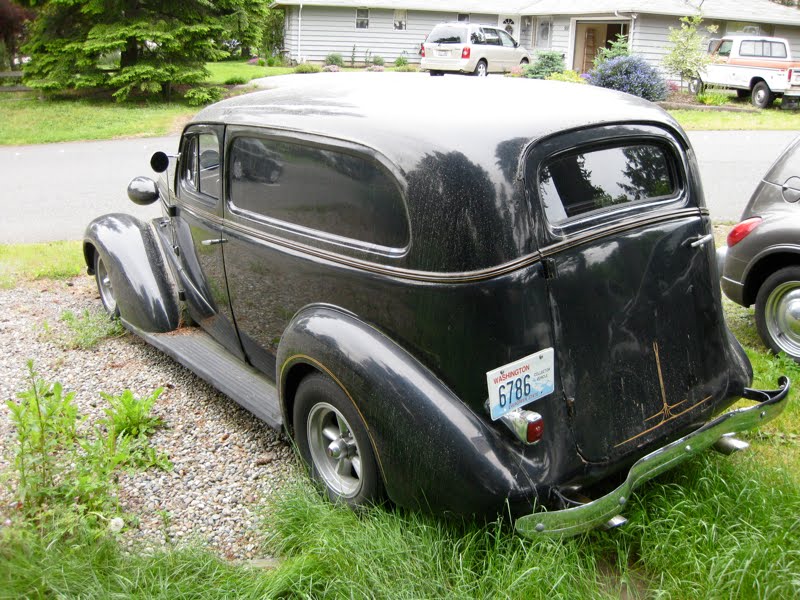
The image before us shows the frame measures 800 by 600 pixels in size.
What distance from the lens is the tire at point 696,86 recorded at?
22.9 m

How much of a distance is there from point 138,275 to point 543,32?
31.7m

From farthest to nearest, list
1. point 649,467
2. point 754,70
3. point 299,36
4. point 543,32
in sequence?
1. point 543,32
2. point 299,36
3. point 754,70
4. point 649,467

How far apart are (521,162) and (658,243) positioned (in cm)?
80

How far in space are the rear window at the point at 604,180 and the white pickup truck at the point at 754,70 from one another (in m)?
20.8

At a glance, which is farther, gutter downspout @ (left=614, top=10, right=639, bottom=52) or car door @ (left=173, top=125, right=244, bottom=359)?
gutter downspout @ (left=614, top=10, right=639, bottom=52)

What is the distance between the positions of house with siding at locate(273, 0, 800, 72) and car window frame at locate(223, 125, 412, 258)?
1058 inches

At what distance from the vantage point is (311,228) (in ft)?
11.7

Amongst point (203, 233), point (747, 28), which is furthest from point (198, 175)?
point (747, 28)

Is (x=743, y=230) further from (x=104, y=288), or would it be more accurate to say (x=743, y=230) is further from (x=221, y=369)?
(x=104, y=288)

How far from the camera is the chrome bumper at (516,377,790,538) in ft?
8.87

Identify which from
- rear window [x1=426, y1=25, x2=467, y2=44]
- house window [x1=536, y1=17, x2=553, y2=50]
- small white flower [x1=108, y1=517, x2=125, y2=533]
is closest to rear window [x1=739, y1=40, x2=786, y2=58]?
rear window [x1=426, y1=25, x2=467, y2=44]

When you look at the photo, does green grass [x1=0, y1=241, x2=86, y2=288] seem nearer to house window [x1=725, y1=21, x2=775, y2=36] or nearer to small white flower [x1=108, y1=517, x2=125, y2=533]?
small white flower [x1=108, y1=517, x2=125, y2=533]

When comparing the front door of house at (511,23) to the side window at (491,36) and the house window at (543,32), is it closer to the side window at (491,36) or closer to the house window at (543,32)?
the house window at (543,32)

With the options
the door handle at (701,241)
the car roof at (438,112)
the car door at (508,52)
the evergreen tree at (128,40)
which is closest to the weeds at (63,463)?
Answer: the car roof at (438,112)
